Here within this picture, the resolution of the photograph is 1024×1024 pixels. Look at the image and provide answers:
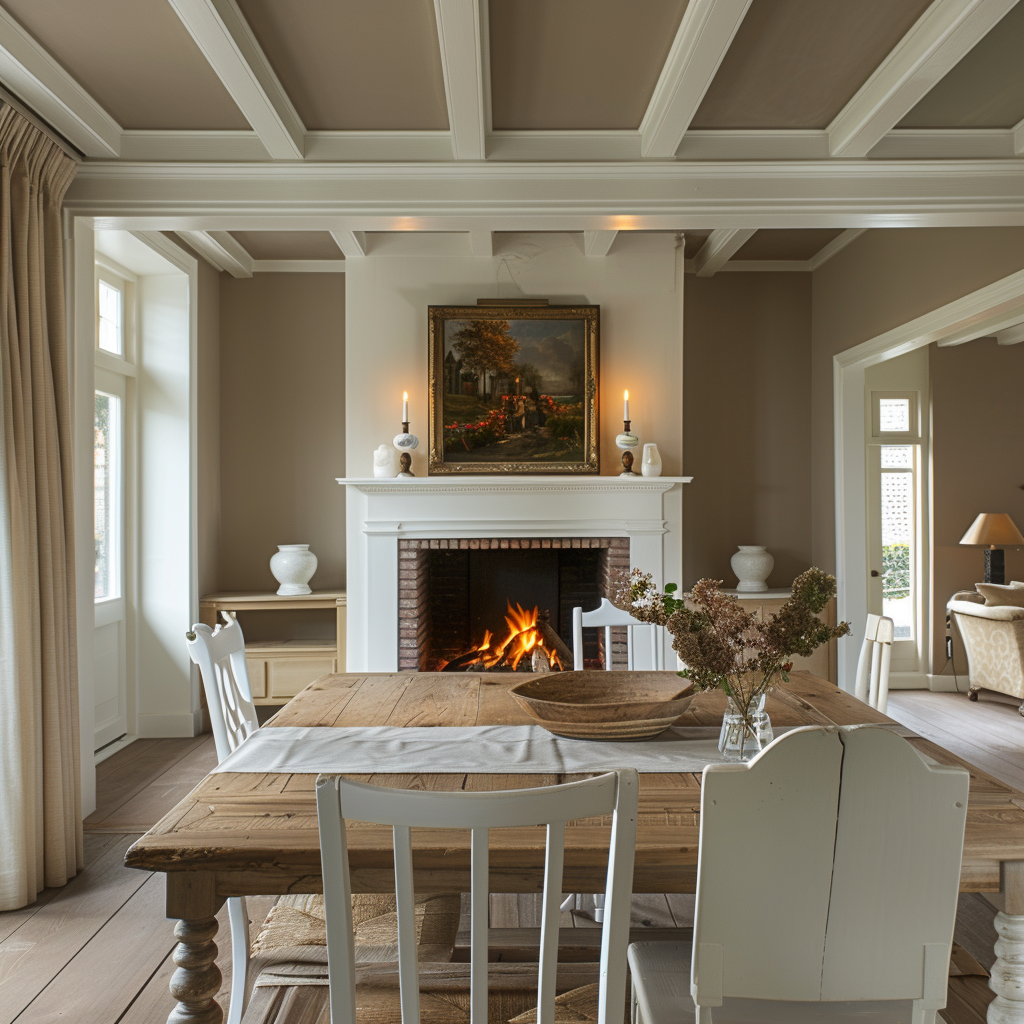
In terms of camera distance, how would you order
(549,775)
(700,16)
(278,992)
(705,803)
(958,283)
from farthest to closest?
(958,283), (700,16), (278,992), (549,775), (705,803)

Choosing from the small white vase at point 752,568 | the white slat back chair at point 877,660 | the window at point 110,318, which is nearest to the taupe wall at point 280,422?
the window at point 110,318

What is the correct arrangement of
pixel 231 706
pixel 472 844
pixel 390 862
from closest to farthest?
1. pixel 472 844
2. pixel 390 862
3. pixel 231 706

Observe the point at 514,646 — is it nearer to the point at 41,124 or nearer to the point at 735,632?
the point at 735,632

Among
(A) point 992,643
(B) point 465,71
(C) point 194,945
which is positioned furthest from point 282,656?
(A) point 992,643

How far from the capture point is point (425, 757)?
179 cm

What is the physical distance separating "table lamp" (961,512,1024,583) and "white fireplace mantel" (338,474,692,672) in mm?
2757

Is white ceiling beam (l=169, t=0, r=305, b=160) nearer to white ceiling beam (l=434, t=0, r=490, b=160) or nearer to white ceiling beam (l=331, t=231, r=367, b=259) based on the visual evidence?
white ceiling beam (l=434, t=0, r=490, b=160)

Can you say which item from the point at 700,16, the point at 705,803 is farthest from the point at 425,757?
the point at 700,16

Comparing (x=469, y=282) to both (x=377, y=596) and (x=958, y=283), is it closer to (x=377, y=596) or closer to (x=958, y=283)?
(x=377, y=596)

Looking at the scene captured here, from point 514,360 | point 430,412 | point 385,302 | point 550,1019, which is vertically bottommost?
point 550,1019

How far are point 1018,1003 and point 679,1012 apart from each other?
566 millimetres

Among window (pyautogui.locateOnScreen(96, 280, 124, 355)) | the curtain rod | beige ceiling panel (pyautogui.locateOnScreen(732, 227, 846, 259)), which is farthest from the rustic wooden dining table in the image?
beige ceiling panel (pyautogui.locateOnScreen(732, 227, 846, 259))

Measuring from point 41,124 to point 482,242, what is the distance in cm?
212

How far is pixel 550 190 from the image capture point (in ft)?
10.3
